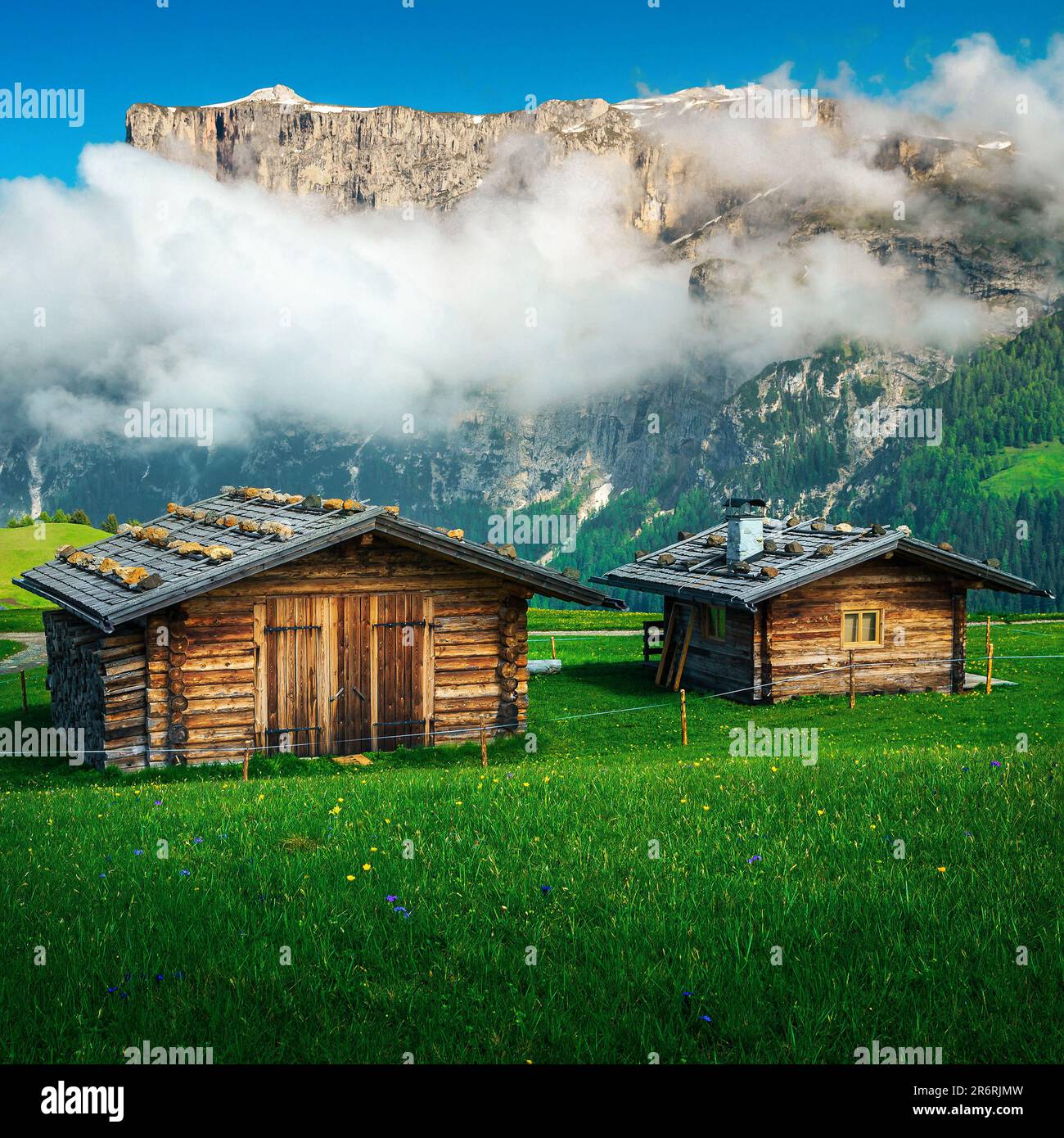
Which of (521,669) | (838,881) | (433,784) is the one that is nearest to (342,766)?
(521,669)

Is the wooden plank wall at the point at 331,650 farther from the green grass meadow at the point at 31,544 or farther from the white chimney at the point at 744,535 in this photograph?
the green grass meadow at the point at 31,544

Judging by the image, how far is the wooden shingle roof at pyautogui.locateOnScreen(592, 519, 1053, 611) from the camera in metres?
30.2

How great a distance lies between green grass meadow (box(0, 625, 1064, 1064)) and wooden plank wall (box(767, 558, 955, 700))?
17.0 meters

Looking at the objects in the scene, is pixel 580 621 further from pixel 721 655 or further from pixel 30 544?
pixel 30 544

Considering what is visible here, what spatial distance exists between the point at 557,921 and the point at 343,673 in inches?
640

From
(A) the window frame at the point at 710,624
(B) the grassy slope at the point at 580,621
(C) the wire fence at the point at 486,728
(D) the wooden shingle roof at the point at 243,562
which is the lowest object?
(C) the wire fence at the point at 486,728

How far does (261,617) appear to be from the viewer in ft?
75.3

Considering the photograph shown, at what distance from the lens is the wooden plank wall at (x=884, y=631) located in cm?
3098

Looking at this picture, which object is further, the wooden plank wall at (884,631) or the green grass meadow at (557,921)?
the wooden plank wall at (884,631)

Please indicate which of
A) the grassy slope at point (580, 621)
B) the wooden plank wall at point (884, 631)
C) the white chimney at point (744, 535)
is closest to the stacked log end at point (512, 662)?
the wooden plank wall at point (884, 631)

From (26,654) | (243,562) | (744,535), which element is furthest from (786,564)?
(26,654)

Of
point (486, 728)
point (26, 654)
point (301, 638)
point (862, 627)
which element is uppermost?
point (301, 638)

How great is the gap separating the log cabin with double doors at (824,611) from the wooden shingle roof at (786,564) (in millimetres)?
48

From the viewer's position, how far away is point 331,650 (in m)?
23.5
